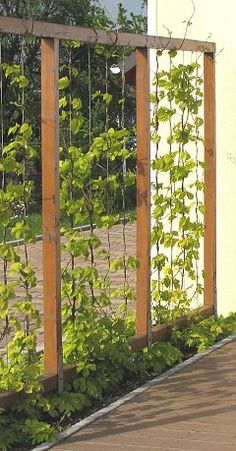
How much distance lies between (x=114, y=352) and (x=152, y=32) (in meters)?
3.33

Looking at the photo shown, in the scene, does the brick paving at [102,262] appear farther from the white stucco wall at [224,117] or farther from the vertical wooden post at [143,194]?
the white stucco wall at [224,117]

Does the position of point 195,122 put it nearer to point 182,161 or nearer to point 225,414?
point 182,161

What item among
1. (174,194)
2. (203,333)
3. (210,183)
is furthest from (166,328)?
(210,183)

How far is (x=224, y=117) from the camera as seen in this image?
881 centimetres

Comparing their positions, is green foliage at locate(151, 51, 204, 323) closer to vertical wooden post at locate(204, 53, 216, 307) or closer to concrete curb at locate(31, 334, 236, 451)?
vertical wooden post at locate(204, 53, 216, 307)

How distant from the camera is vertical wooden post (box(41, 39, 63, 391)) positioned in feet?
19.4

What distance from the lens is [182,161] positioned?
25.5 ft

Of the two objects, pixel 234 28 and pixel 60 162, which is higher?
pixel 234 28

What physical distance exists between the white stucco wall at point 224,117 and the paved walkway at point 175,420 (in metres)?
2.10

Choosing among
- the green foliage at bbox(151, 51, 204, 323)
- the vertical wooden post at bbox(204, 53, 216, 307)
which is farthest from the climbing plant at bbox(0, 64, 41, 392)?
the vertical wooden post at bbox(204, 53, 216, 307)

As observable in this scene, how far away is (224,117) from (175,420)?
143 inches

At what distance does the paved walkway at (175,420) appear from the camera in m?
5.28

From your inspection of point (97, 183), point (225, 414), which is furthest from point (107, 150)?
point (225, 414)

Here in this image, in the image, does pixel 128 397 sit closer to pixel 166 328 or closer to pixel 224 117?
pixel 166 328
